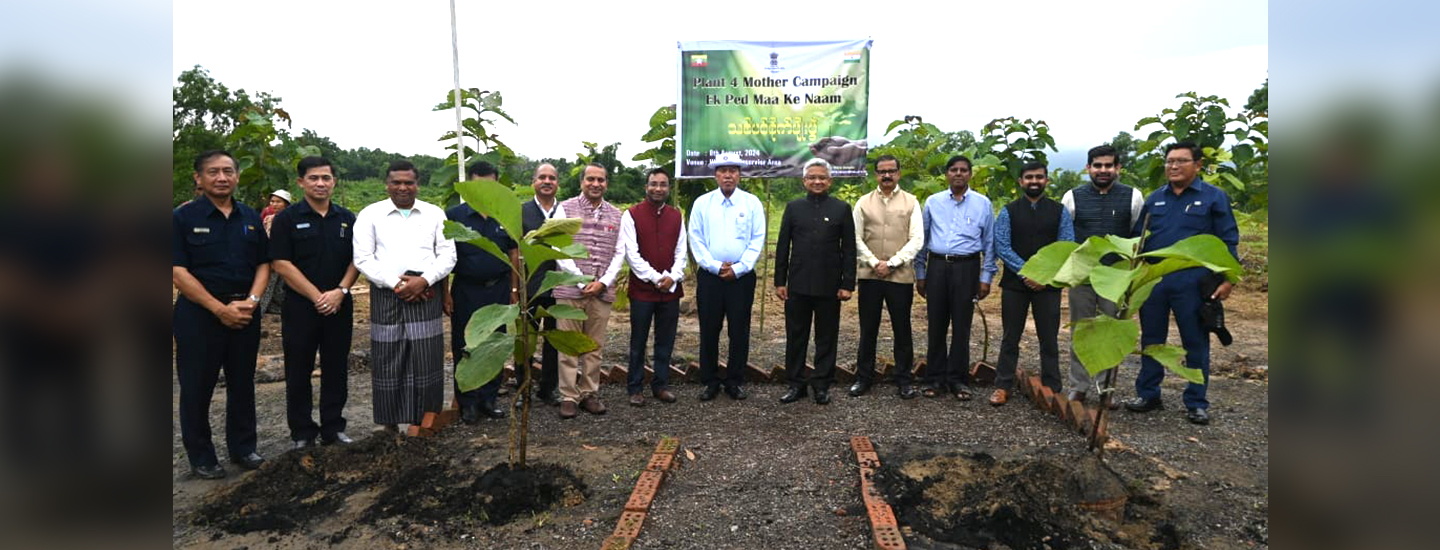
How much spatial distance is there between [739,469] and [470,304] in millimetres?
2001

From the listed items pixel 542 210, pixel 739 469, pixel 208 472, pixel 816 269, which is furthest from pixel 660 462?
pixel 208 472

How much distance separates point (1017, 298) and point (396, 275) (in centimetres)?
383

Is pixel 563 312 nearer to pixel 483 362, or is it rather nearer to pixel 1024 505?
pixel 483 362

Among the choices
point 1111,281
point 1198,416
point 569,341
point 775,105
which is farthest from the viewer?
point 775,105

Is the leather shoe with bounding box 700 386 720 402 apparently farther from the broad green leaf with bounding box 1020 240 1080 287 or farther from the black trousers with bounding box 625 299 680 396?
the broad green leaf with bounding box 1020 240 1080 287

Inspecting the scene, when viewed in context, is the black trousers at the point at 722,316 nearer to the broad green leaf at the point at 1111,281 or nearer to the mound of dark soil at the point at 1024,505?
the mound of dark soil at the point at 1024,505

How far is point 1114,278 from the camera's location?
2910 mm

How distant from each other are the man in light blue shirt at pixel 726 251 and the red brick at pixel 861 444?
1312mm

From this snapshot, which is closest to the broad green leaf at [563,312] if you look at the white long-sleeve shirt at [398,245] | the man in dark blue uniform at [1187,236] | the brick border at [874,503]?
the white long-sleeve shirt at [398,245]

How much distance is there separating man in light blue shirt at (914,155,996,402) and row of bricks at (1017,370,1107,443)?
15.5 inches

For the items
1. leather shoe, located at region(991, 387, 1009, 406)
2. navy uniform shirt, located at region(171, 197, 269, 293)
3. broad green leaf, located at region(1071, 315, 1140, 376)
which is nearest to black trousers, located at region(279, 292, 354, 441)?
navy uniform shirt, located at region(171, 197, 269, 293)

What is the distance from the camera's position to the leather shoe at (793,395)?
5.27 meters
